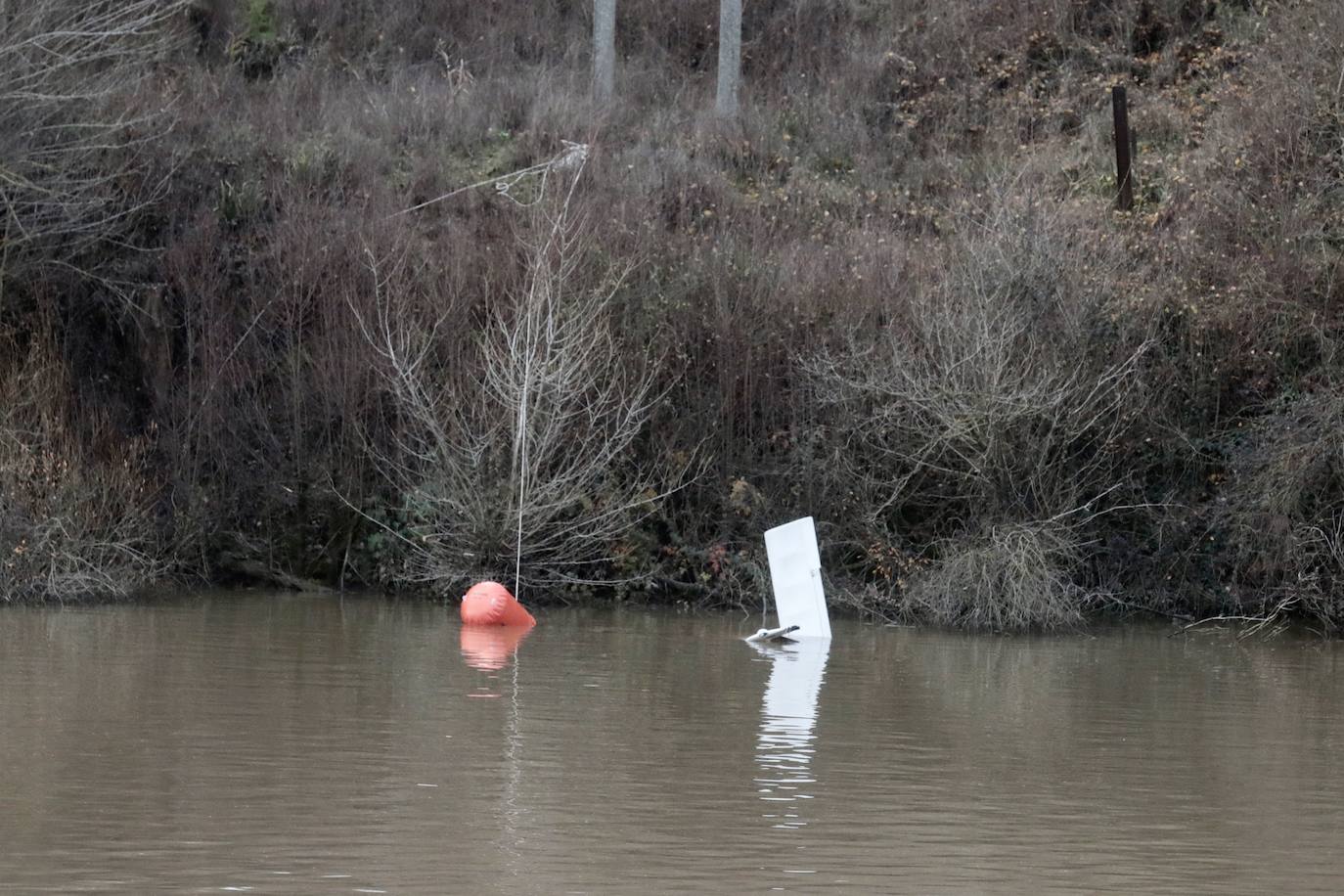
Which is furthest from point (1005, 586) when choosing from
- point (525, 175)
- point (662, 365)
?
point (525, 175)

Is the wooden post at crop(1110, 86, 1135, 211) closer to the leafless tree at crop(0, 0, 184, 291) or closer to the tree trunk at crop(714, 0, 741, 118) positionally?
the tree trunk at crop(714, 0, 741, 118)

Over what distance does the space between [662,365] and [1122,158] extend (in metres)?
7.55

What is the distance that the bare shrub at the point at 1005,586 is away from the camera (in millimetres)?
17094

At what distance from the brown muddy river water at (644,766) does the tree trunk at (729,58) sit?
13.8 m

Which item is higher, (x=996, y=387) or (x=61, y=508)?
(x=996, y=387)

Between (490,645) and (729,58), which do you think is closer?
(490,645)

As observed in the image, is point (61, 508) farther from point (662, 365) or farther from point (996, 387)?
point (996, 387)

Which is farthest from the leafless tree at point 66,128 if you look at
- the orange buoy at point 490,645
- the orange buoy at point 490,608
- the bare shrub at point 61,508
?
the orange buoy at point 490,645

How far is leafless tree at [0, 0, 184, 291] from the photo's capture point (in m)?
19.3

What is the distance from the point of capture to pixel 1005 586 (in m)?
17.2

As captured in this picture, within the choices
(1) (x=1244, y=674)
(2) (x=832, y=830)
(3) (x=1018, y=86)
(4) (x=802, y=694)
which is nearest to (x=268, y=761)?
(2) (x=832, y=830)

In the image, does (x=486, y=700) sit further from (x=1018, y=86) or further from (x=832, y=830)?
(x=1018, y=86)

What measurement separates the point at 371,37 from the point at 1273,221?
17.5 metres

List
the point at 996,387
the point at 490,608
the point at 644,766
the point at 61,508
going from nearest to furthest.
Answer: the point at 644,766
the point at 490,608
the point at 61,508
the point at 996,387
